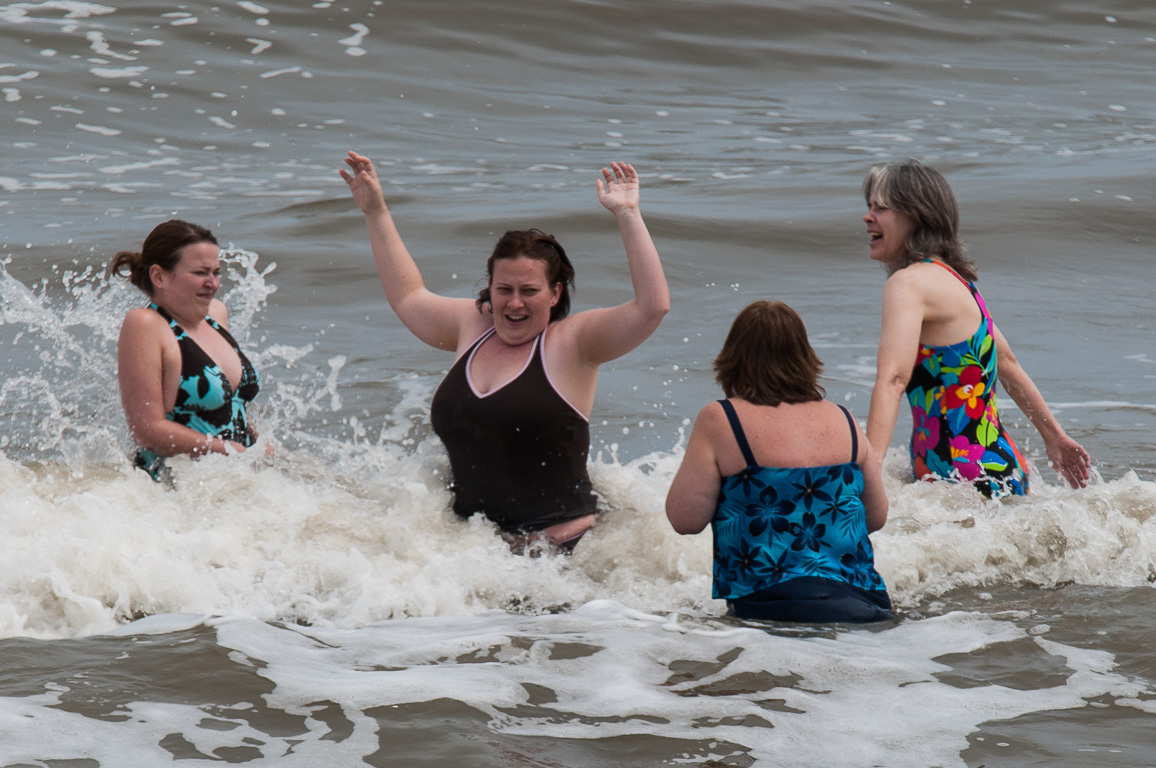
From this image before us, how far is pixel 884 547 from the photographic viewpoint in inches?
223

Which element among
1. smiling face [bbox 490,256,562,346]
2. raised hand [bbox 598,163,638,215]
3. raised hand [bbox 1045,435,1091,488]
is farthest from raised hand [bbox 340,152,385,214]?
raised hand [bbox 1045,435,1091,488]

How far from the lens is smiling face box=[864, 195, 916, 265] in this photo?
547 cm

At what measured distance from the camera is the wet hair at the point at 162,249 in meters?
5.81

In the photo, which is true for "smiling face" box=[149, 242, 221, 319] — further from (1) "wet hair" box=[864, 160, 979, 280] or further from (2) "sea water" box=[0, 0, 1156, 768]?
(1) "wet hair" box=[864, 160, 979, 280]

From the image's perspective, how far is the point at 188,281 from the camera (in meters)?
5.82

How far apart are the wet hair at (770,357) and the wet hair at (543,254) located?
1.07 metres

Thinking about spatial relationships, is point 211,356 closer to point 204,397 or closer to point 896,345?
point 204,397

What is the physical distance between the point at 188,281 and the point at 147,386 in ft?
1.70

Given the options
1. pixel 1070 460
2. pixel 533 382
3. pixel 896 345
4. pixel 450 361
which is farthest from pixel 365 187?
pixel 450 361

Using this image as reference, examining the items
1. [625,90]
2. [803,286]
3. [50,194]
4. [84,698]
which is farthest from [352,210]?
[84,698]

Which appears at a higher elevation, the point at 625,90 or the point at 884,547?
the point at 625,90

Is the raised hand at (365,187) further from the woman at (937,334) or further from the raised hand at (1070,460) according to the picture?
the raised hand at (1070,460)

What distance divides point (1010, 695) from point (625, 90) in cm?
1859

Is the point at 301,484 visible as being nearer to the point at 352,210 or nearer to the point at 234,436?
the point at 234,436
